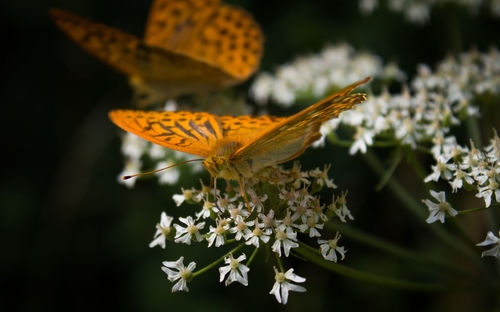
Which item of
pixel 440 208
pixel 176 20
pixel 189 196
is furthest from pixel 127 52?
pixel 440 208

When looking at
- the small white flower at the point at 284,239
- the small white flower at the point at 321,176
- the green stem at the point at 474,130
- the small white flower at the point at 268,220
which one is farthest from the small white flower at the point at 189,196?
the green stem at the point at 474,130

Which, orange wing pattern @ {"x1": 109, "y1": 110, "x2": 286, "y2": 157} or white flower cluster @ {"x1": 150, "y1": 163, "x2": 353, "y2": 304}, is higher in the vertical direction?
orange wing pattern @ {"x1": 109, "y1": 110, "x2": 286, "y2": 157}

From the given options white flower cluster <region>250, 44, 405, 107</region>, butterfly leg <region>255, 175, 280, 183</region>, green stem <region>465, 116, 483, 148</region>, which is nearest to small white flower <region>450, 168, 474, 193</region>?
green stem <region>465, 116, 483, 148</region>

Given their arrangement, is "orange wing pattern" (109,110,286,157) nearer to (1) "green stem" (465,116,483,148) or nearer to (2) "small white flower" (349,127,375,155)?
(2) "small white flower" (349,127,375,155)

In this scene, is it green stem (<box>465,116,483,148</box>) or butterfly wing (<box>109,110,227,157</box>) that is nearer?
butterfly wing (<box>109,110,227,157</box>)

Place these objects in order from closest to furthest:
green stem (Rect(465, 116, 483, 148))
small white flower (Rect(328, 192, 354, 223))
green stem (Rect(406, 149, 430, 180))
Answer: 1. small white flower (Rect(328, 192, 354, 223))
2. green stem (Rect(406, 149, 430, 180))
3. green stem (Rect(465, 116, 483, 148))

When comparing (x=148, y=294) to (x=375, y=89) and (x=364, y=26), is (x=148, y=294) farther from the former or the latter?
(x=364, y=26)

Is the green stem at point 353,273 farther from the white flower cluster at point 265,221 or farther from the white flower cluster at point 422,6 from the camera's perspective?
the white flower cluster at point 422,6
